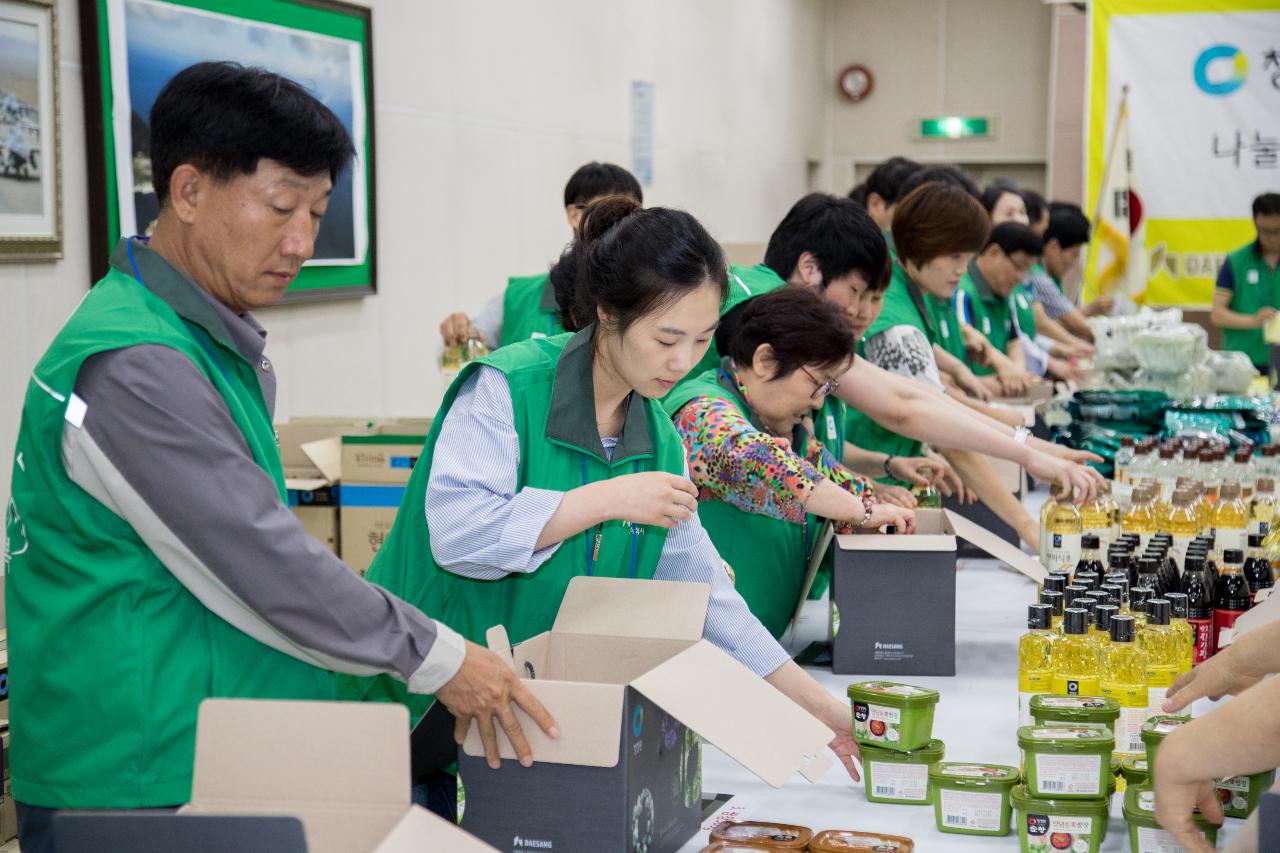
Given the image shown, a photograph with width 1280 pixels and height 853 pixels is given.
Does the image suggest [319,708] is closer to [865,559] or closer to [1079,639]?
[1079,639]

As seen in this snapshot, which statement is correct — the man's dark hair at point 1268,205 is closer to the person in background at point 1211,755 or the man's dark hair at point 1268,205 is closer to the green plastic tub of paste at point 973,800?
the green plastic tub of paste at point 973,800

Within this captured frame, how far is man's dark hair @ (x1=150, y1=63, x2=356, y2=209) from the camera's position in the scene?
1463 mm

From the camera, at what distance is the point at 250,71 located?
1.49m

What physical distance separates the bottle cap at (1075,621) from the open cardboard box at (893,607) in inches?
22.1

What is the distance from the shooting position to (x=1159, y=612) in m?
2.07

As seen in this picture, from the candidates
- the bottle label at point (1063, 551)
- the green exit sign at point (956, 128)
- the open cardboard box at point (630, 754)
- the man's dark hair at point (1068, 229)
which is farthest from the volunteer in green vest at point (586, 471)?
the green exit sign at point (956, 128)

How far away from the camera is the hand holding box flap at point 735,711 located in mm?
1525

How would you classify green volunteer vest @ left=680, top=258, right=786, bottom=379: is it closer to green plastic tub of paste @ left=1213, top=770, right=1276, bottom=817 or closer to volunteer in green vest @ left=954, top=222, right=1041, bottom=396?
green plastic tub of paste @ left=1213, top=770, right=1276, bottom=817

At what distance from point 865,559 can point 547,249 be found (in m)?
5.12

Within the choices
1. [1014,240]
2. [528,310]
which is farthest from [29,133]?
→ [1014,240]

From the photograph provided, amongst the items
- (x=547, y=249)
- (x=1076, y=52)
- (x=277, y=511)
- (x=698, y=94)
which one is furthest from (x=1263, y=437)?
(x=1076, y=52)

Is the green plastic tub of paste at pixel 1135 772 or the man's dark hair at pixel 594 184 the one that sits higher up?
the man's dark hair at pixel 594 184

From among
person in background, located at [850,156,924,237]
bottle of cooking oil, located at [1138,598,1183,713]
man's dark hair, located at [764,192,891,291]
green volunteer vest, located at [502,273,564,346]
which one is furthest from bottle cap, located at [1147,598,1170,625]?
person in background, located at [850,156,924,237]

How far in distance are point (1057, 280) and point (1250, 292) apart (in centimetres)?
107
